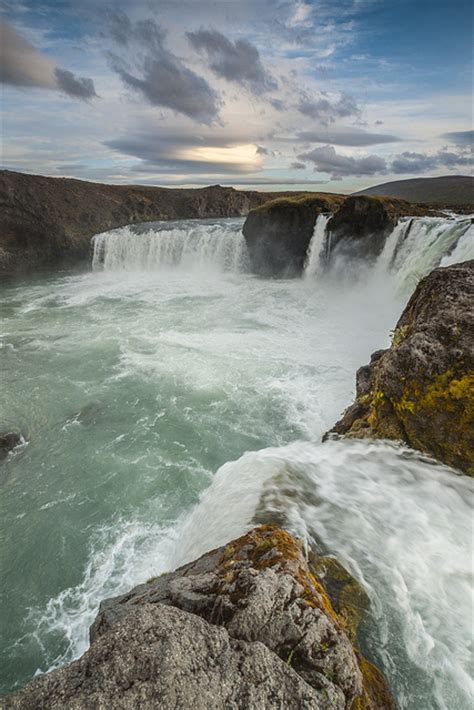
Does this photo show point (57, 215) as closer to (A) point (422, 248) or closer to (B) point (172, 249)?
(B) point (172, 249)

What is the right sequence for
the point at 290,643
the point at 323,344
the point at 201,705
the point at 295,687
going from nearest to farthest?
the point at 201,705, the point at 295,687, the point at 290,643, the point at 323,344

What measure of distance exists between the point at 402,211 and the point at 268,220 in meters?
11.3

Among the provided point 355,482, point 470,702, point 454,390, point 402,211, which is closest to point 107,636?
point 470,702

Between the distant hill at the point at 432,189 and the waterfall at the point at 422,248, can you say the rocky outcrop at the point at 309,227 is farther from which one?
the distant hill at the point at 432,189

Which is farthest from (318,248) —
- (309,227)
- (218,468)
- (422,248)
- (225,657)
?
(225,657)

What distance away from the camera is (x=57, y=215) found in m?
48.6

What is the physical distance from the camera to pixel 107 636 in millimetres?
2414

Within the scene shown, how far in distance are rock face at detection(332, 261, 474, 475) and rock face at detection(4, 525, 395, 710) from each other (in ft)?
13.7

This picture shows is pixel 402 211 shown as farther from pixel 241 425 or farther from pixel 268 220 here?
pixel 241 425

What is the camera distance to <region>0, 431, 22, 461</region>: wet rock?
35.0ft

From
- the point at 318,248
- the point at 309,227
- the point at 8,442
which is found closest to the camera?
the point at 8,442

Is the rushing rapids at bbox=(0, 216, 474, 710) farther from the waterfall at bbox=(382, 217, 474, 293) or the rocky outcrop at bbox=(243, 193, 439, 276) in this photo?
the rocky outcrop at bbox=(243, 193, 439, 276)

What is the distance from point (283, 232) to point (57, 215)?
32.2 metres

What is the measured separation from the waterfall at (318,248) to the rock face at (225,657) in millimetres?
29182
